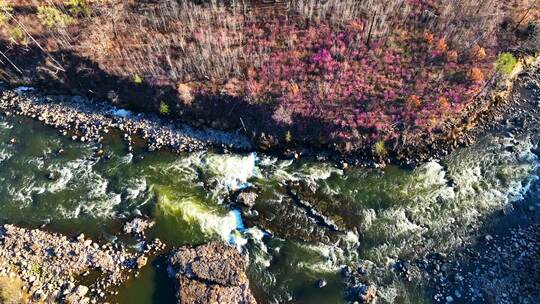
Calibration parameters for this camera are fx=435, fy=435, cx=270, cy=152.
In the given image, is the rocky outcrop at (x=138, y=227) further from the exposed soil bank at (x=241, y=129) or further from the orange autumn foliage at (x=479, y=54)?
the orange autumn foliage at (x=479, y=54)

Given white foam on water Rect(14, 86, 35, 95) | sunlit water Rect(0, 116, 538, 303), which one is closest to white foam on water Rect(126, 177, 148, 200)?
sunlit water Rect(0, 116, 538, 303)

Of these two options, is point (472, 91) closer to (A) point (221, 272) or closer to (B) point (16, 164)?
(A) point (221, 272)

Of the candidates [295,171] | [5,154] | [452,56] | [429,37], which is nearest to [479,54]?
[452,56]

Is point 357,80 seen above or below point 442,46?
below

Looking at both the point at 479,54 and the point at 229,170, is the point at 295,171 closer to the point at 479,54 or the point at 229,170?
the point at 229,170

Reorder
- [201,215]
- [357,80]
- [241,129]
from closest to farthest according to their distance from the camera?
[201,215] → [241,129] → [357,80]

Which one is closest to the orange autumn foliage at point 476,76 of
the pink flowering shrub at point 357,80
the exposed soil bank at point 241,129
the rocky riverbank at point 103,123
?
the pink flowering shrub at point 357,80

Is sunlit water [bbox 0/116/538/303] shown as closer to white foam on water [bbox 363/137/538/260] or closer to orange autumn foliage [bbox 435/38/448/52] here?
white foam on water [bbox 363/137/538/260]
